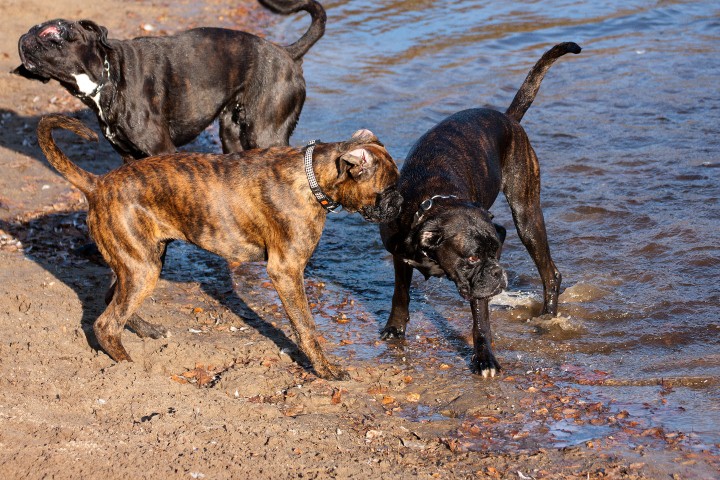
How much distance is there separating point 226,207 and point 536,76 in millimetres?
2850

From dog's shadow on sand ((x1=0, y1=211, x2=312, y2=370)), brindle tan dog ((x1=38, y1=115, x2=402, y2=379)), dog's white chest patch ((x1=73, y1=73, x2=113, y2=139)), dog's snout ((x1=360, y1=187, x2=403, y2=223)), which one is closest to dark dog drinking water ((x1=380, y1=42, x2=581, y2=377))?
dog's snout ((x1=360, y1=187, x2=403, y2=223))

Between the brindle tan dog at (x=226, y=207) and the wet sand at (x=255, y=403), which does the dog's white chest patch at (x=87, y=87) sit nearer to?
the wet sand at (x=255, y=403)

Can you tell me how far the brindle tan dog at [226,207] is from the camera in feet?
18.7

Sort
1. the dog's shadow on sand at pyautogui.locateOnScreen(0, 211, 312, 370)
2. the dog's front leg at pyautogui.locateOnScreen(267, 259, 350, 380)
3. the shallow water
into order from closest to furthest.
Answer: the dog's front leg at pyautogui.locateOnScreen(267, 259, 350, 380)
the shallow water
the dog's shadow on sand at pyautogui.locateOnScreen(0, 211, 312, 370)

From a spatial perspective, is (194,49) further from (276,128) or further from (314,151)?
(314,151)

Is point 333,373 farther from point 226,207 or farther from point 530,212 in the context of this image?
point 530,212

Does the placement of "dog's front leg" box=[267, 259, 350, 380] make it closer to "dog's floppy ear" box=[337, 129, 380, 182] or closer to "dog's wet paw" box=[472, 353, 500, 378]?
"dog's floppy ear" box=[337, 129, 380, 182]

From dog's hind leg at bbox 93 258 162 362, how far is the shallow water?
1.51m

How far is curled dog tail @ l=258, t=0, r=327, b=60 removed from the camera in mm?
8633

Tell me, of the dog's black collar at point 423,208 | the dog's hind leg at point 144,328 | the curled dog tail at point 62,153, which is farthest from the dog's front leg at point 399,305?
the curled dog tail at point 62,153

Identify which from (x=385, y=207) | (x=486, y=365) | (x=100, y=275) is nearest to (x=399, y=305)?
(x=486, y=365)

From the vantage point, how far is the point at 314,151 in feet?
19.3

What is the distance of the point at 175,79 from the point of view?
774cm

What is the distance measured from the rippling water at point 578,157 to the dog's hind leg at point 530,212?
10.7 inches
